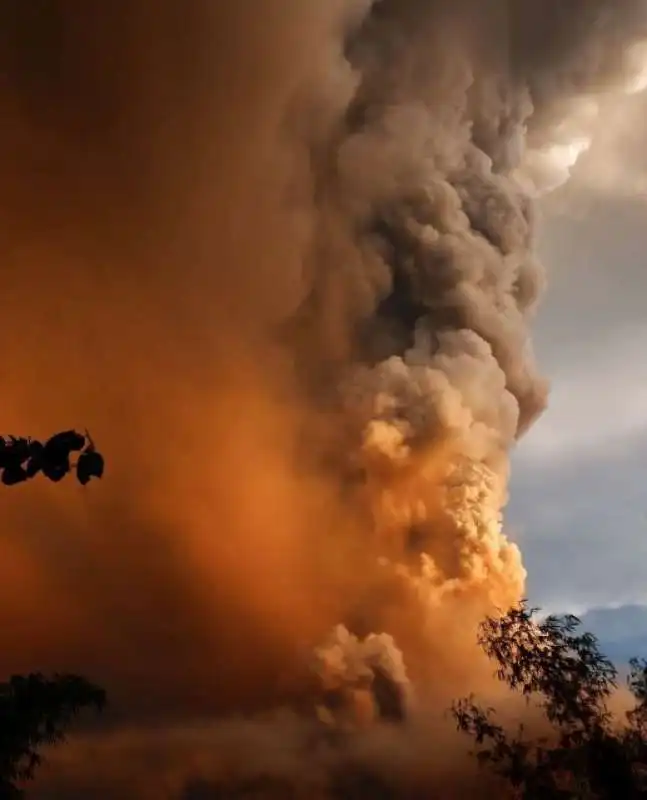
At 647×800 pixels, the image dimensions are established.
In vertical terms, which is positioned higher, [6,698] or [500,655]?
[500,655]

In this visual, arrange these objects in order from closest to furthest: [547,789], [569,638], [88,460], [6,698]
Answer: [88,460] → [6,698] → [547,789] → [569,638]

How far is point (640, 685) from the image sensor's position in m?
19.8

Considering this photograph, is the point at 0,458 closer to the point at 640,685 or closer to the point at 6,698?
the point at 6,698

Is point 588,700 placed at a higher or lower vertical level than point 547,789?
higher

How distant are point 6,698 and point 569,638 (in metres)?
13.2

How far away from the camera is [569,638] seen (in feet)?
66.9

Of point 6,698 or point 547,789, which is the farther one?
point 547,789

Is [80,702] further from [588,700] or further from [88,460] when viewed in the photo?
[88,460]

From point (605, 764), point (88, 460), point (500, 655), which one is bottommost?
point (88, 460)

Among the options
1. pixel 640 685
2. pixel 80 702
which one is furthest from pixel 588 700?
pixel 80 702

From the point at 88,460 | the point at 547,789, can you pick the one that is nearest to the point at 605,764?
the point at 547,789

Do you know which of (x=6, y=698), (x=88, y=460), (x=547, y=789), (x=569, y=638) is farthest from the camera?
(x=569, y=638)

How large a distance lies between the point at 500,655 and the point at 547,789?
3.28 meters

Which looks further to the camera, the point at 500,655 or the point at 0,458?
the point at 500,655
